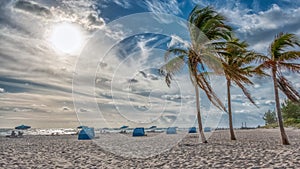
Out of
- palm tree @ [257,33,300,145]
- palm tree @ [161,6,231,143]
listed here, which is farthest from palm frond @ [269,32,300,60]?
palm tree @ [161,6,231,143]

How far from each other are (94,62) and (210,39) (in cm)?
668

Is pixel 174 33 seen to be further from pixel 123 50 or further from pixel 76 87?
pixel 76 87

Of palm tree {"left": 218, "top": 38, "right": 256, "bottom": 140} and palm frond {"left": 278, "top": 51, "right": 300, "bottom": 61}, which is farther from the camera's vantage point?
palm tree {"left": 218, "top": 38, "right": 256, "bottom": 140}

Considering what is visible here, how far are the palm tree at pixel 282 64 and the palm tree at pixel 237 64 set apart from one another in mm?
848

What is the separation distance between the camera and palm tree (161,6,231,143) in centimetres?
1377

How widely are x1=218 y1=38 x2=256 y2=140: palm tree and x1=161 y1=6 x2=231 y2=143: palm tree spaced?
33.5 inches

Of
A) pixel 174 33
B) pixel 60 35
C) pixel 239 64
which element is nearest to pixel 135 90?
pixel 174 33

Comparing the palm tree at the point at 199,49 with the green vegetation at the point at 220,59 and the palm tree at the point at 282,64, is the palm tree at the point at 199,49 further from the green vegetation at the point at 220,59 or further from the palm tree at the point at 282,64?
the palm tree at the point at 282,64

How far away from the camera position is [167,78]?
15.5m

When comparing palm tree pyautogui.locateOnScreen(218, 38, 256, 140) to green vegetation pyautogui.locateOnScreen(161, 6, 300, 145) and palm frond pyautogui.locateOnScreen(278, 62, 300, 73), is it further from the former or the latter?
palm frond pyautogui.locateOnScreen(278, 62, 300, 73)

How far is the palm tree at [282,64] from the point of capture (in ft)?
39.8

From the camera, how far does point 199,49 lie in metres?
13.9

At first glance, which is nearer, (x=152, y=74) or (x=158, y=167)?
(x=158, y=167)

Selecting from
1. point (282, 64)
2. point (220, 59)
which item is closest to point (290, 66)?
point (282, 64)
